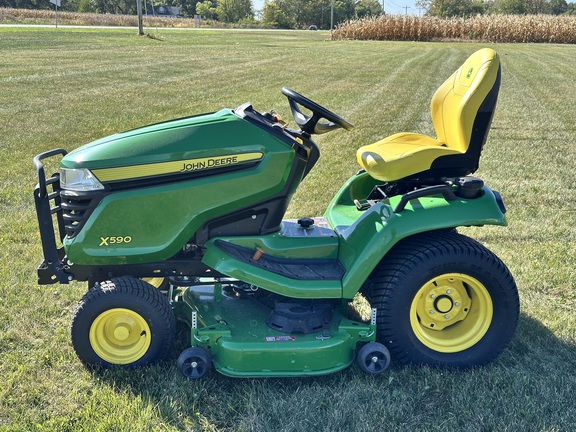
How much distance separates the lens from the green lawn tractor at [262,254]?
2.84 m

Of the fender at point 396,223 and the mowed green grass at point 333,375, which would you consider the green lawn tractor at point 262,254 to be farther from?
the mowed green grass at point 333,375

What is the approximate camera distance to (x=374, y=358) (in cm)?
290

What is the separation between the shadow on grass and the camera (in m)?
2.63

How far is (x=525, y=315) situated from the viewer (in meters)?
3.61

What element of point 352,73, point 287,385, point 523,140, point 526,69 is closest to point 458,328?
point 287,385

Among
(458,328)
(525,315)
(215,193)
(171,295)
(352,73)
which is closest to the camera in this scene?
(215,193)

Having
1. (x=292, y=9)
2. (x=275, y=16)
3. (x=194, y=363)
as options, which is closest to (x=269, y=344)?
(x=194, y=363)

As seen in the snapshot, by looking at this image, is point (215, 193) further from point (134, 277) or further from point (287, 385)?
point (287, 385)

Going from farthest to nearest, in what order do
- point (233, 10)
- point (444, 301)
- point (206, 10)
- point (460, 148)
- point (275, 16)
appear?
point (206, 10), point (233, 10), point (275, 16), point (460, 148), point (444, 301)

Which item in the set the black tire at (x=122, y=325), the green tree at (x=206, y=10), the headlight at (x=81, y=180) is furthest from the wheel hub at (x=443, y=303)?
the green tree at (x=206, y=10)

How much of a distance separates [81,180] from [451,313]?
6.30ft

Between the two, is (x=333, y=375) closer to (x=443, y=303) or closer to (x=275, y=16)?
(x=443, y=303)

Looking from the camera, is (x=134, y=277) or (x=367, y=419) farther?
(x=134, y=277)

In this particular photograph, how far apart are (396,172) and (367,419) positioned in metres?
1.22
